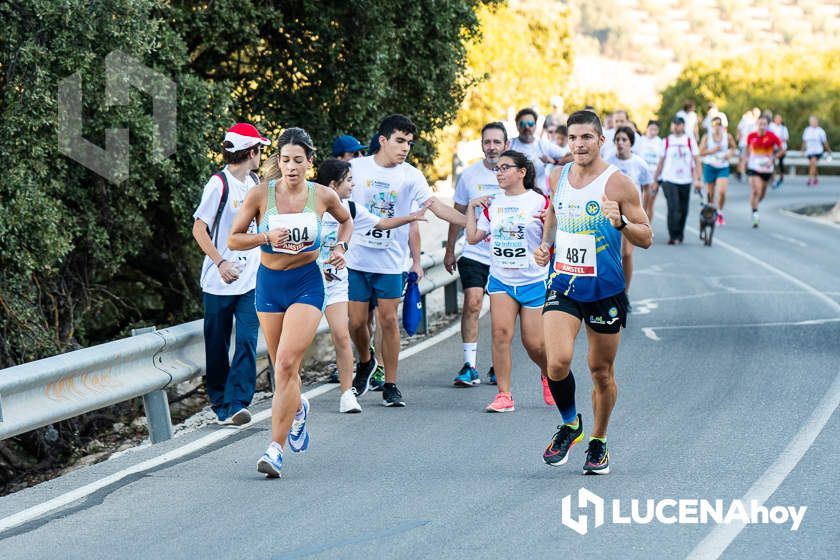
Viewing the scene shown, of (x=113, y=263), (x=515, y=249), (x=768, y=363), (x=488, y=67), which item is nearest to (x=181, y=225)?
(x=113, y=263)

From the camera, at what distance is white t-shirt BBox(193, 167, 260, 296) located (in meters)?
9.59

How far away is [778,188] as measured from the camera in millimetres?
42969

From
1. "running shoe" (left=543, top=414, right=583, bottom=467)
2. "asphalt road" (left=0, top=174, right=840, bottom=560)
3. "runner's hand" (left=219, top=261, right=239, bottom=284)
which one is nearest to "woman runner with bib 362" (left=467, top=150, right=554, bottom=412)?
"asphalt road" (left=0, top=174, right=840, bottom=560)

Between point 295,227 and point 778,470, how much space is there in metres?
3.13

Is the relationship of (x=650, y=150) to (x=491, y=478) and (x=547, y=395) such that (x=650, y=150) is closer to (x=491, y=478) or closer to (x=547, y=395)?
(x=547, y=395)

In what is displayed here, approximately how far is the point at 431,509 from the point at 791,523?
70.4 inches

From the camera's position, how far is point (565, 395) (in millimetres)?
8383

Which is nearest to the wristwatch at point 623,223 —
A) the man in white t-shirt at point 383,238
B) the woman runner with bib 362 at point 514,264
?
the woman runner with bib 362 at point 514,264

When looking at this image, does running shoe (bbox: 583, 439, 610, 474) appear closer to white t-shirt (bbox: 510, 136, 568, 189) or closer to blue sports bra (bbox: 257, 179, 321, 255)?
blue sports bra (bbox: 257, 179, 321, 255)

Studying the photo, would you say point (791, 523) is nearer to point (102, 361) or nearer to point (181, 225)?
point (102, 361)

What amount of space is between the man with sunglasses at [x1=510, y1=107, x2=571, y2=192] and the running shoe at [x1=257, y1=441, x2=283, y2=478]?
5567 mm

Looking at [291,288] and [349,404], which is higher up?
[291,288]

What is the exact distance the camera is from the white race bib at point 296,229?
8.25m

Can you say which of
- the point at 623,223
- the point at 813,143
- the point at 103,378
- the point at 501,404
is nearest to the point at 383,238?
the point at 501,404
